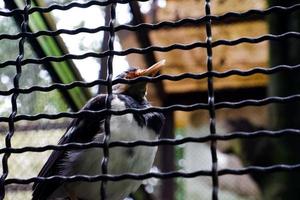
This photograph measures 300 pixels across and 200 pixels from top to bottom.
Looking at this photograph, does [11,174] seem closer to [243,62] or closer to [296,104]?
[296,104]

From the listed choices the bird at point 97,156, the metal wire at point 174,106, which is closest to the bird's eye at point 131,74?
the bird at point 97,156

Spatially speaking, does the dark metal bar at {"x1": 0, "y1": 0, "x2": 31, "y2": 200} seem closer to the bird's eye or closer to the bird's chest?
the bird's chest

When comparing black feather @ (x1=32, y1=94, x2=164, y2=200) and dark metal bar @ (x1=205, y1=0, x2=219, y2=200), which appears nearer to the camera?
dark metal bar @ (x1=205, y1=0, x2=219, y2=200)

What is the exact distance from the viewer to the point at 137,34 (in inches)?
115

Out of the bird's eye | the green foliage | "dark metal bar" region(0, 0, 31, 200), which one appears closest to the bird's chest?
the green foliage

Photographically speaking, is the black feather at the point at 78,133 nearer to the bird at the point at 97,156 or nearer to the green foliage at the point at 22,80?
the bird at the point at 97,156

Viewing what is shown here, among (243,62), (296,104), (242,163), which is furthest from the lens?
(243,62)

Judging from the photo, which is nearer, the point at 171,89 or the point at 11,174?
the point at 11,174

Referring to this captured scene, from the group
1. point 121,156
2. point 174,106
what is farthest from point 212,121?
point 121,156

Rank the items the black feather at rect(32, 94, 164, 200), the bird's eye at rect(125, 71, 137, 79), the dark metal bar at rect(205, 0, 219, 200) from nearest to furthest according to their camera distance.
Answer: the dark metal bar at rect(205, 0, 219, 200), the black feather at rect(32, 94, 164, 200), the bird's eye at rect(125, 71, 137, 79)

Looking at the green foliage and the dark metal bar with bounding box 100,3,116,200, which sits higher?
the green foliage

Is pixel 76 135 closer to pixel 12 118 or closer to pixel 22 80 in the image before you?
pixel 22 80

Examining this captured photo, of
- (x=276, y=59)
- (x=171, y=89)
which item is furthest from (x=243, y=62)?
(x=276, y=59)

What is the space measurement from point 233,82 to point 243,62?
0.11 m
